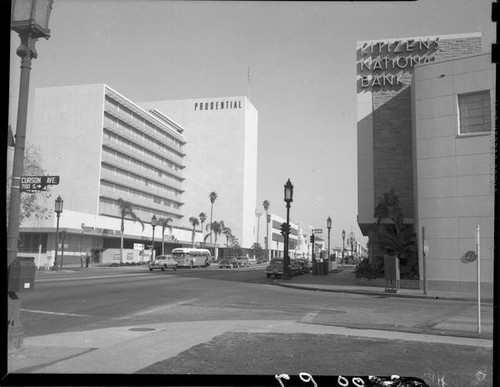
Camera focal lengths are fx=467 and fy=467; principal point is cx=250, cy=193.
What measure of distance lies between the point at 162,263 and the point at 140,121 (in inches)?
1544

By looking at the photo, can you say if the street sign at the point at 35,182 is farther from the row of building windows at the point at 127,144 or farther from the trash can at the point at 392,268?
the trash can at the point at 392,268

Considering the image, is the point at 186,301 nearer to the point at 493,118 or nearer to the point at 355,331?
the point at 355,331

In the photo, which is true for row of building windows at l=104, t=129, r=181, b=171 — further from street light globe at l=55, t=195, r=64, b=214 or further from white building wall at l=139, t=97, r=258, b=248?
street light globe at l=55, t=195, r=64, b=214

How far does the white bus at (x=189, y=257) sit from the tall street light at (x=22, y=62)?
44759mm

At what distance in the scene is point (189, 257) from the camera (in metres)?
51.9

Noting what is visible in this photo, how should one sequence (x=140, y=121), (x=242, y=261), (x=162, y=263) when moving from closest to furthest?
(x=140, y=121) → (x=162, y=263) → (x=242, y=261)

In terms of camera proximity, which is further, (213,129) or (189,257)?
(189,257)

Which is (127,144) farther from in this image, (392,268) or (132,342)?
(392,268)

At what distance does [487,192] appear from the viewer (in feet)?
9.18

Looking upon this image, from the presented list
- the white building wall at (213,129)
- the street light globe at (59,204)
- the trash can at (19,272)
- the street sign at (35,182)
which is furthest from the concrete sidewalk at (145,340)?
the white building wall at (213,129)

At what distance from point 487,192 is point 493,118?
0.44 m

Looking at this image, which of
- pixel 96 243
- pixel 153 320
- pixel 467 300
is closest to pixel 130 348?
pixel 153 320

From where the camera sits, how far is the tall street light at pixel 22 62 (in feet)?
8.76

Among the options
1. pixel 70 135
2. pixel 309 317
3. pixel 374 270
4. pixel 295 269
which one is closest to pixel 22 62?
pixel 70 135
